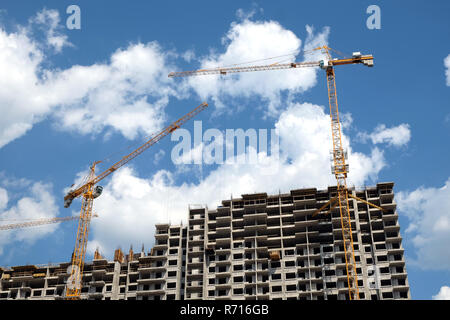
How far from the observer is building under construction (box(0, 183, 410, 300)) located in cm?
13300

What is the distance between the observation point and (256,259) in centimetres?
13862

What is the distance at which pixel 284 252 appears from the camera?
139875mm

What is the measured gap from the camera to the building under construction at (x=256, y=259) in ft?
436

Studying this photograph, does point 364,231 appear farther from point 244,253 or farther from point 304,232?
point 244,253

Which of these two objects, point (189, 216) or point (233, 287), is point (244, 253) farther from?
point (189, 216)

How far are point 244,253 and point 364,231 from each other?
1286 inches

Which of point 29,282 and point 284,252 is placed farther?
point 29,282
